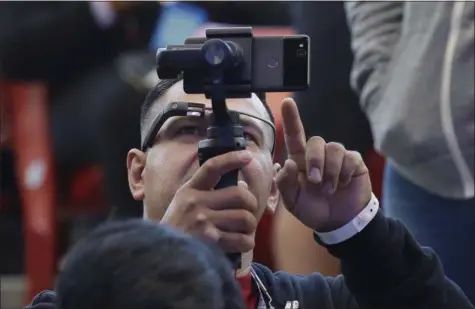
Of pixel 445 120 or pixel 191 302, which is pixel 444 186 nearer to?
pixel 445 120

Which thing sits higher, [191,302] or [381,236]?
[191,302]

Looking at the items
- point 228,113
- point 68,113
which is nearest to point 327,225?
point 228,113

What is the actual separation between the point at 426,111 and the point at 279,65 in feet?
1.91

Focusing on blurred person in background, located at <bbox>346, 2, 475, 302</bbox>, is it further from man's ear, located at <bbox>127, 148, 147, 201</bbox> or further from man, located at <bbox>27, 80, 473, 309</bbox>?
man's ear, located at <bbox>127, 148, 147, 201</bbox>

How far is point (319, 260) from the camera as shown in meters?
1.83

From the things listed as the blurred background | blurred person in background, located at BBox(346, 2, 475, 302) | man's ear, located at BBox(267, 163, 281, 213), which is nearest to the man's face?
man's ear, located at BBox(267, 163, 281, 213)

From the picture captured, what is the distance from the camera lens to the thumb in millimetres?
1207

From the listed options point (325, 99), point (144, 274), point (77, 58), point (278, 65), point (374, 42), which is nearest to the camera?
point (144, 274)

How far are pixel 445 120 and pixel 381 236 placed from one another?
37 cm

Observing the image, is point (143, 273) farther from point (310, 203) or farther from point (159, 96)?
point (159, 96)

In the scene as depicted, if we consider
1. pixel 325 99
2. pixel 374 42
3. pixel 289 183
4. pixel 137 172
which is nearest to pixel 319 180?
pixel 289 183

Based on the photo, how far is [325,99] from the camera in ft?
6.39

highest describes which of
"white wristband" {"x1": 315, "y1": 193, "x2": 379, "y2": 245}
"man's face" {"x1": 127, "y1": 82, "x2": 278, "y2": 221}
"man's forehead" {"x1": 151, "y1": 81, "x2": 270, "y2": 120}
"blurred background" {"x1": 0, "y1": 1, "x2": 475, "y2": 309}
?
"man's forehead" {"x1": 151, "y1": 81, "x2": 270, "y2": 120}

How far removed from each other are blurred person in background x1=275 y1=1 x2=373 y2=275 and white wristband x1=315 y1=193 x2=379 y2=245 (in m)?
0.55
